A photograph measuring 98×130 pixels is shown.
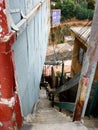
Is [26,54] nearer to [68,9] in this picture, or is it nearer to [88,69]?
[88,69]

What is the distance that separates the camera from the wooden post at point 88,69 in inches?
95.8

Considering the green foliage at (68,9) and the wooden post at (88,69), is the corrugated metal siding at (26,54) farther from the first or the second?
the green foliage at (68,9)

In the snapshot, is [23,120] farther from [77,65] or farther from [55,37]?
[55,37]

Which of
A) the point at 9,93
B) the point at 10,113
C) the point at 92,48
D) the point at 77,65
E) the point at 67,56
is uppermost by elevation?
the point at 92,48

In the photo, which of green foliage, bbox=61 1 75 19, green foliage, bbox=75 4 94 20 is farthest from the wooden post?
green foliage, bbox=75 4 94 20

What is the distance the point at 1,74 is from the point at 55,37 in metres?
19.0

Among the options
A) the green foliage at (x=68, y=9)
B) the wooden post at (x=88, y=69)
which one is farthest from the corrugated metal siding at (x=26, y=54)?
the green foliage at (x=68, y=9)

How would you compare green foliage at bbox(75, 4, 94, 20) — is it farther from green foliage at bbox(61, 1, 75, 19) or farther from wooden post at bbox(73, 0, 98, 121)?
wooden post at bbox(73, 0, 98, 121)

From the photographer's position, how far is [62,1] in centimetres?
2070

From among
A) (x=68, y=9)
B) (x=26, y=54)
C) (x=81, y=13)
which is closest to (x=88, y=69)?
(x=26, y=54)

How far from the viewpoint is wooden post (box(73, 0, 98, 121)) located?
243 centimetres

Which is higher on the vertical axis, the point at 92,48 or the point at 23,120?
the point at 92,48

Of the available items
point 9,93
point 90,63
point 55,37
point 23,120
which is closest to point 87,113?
point 23,120

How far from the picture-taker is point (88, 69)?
274cm
